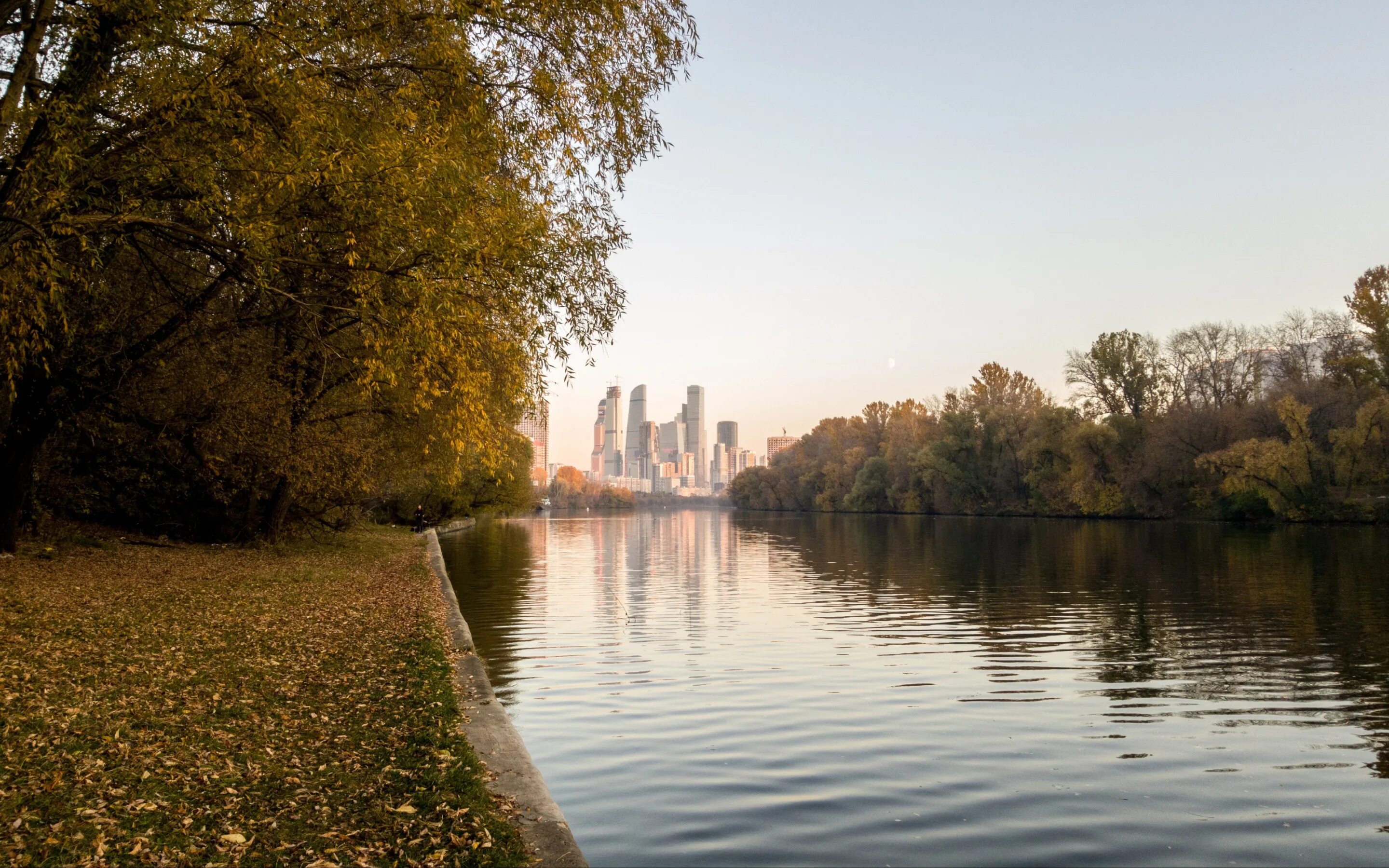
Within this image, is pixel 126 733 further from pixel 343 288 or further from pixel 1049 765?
pixel 1049 765

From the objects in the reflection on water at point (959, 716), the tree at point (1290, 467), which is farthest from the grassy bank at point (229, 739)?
the tree at point (1290, 467)

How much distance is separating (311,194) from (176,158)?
174cm

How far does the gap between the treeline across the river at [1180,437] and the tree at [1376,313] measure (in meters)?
0.10

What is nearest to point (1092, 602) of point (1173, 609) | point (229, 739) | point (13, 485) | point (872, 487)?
point (1173, 609)

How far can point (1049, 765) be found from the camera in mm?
9734

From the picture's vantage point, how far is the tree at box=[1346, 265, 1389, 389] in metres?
64.4

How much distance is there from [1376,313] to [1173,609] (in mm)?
56897

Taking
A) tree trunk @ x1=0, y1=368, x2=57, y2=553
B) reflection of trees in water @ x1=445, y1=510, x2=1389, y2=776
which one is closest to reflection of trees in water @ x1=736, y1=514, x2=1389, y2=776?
reflection of trees in water @ x1=445, y1=510, x2=1389, y2=776

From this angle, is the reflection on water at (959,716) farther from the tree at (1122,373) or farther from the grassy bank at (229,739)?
the tree at (1122,373)

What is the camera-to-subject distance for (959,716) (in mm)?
11961

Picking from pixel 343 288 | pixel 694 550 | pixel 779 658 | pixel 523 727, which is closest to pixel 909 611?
pixel 779 658

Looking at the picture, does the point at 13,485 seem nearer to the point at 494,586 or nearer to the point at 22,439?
the point at 22,439

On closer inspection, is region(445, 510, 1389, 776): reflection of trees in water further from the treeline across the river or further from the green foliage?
the green foliage

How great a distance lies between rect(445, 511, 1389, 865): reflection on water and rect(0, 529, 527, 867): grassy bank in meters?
1.47
